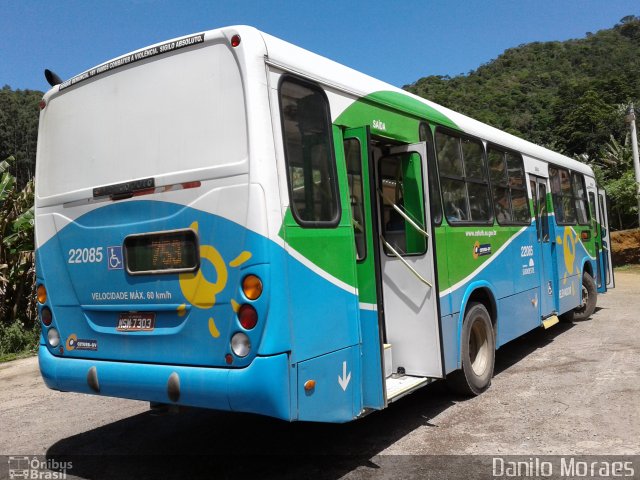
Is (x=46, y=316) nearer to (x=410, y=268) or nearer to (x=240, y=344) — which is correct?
(x=240, y=344)

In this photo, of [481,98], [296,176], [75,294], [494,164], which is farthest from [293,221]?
[481,98]

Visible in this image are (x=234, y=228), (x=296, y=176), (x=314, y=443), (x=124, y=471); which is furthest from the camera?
(x=314, y=443)

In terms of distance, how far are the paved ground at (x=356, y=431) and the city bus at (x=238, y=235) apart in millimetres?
554

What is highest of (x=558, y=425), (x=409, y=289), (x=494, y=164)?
(x=494, y=164)

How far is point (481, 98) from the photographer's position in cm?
7350

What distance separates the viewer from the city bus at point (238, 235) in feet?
12.4

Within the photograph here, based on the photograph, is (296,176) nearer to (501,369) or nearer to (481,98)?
(501,369)

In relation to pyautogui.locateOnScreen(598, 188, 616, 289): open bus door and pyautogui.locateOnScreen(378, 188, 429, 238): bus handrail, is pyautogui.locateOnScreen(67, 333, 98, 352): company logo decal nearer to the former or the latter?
pyautogui.locateOnScreen(378, 188, 429, 238): bus handrail

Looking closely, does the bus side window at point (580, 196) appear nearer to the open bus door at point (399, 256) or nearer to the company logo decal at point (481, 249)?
the company logo decal at point (481, 249)

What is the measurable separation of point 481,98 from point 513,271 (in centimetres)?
7073

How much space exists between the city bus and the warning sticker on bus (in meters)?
0.02

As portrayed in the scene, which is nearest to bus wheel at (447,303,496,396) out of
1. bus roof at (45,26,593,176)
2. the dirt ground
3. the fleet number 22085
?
bus roof at (45,26,593,176)

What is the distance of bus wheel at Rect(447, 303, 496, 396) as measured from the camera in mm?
6109

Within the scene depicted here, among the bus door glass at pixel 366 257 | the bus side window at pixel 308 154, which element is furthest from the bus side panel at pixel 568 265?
the bus side window at pixel 308 154
